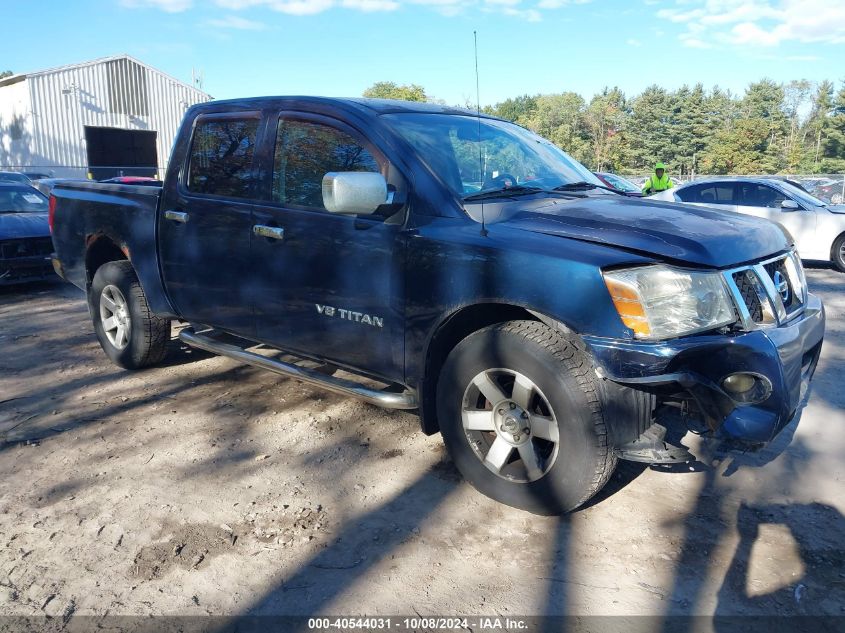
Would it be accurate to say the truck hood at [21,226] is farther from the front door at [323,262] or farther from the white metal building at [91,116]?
the white metal building at [91,116]

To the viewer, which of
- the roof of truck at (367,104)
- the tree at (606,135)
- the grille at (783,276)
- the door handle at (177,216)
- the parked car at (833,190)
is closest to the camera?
the grille at (783,276)

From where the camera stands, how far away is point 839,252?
11.2 m

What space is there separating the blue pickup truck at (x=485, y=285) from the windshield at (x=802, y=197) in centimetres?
886

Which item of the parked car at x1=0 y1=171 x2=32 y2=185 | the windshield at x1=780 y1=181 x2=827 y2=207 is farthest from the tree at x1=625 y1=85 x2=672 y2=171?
the parked car at x1=0 y1=171 x2=32 y2=185

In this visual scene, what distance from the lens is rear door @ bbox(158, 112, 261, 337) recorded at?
4207 millimetres

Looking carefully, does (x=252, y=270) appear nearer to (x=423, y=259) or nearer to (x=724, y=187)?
(x=423, y=259)

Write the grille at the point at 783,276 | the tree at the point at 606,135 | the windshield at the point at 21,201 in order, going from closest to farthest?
the grille at the point at 783,276, the windshield at the point at 21,201, the tree at the point at 606,135

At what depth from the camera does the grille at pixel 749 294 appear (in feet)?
9.64

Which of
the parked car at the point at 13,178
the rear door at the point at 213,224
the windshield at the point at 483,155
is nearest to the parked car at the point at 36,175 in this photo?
the parked car at the point at 13,178

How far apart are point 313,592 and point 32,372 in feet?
13.1

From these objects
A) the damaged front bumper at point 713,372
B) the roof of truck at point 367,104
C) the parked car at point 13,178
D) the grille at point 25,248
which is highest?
the parked car at point 13,178

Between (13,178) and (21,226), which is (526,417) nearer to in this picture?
(21,226)

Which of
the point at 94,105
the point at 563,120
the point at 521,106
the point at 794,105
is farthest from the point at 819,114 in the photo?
the point at 94,105

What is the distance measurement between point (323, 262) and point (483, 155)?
111 centimetres
